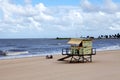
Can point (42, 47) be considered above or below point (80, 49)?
below

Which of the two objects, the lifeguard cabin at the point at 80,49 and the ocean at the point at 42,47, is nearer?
the lifeguard cabin at the point at 80,49

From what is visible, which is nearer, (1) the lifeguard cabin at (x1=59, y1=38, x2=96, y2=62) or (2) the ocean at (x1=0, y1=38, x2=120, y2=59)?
(1) the lifeguard cabin at (x1=59, y1=38, x2=96, y2=62)

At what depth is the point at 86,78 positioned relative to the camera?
692 inches

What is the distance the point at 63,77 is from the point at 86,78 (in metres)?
1.39

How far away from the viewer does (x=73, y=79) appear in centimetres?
1727

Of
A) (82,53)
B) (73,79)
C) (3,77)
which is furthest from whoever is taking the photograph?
(82,53)

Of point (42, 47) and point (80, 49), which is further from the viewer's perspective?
point (42, 47)

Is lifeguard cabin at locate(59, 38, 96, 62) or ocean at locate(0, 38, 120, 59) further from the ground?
lifeguard cabin at locate(59, 38, 96, 62)

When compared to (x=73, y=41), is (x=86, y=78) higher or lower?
lower

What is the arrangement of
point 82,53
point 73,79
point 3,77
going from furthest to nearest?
point 82,53 → point 3,77 → point 73,79

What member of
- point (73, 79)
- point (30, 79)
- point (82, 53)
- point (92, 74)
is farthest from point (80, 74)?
point (82, 53)

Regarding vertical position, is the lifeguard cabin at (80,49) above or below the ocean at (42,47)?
above

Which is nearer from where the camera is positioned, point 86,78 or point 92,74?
point 86,78

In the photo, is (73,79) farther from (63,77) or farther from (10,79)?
(10,79)
